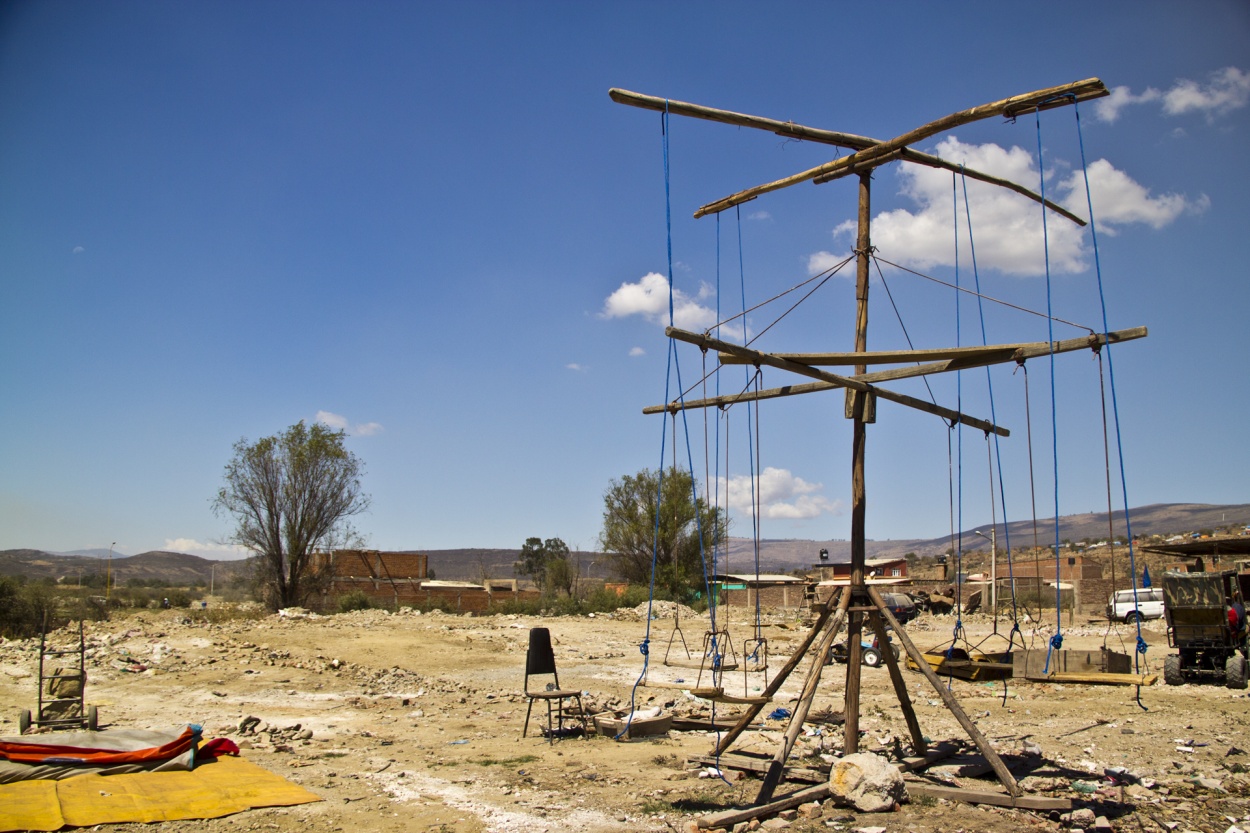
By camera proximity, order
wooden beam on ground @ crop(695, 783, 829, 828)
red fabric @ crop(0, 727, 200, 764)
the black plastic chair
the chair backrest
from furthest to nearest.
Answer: the chair backrest, the black plastic chair, red fabric @ crop(0, 727, 200, 764), wooden beam on ground @ crop(695, 783, 829, 828)

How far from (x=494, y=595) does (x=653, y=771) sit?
114 ft

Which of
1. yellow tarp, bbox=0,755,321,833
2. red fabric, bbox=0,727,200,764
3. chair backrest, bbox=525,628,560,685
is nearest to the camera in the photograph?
yellow tarp, bbox=0,755,321,833

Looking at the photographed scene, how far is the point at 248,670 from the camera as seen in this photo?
1877cm

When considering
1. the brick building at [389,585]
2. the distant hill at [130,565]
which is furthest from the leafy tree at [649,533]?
the distant hill at [130,565]

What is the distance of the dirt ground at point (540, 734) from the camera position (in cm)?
742

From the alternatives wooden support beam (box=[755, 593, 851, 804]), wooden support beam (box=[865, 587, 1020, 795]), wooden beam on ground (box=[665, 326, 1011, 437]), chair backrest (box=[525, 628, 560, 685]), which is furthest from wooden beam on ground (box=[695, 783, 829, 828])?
chair backrest (box=[525, 628, 560, 685])

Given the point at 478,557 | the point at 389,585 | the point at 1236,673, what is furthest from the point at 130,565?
the point at 1236,673

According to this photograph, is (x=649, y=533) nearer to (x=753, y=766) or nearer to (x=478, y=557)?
(x=753, y=766)

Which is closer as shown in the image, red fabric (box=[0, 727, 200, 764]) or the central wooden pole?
the central wooden pole

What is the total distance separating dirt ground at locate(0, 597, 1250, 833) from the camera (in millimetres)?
7418

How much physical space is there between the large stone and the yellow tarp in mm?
4948

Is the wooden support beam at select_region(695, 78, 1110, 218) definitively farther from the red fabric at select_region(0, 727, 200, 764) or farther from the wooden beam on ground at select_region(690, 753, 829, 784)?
the red fabric at select_region(0, 727, 200, 764)

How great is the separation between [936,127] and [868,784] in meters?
5.85

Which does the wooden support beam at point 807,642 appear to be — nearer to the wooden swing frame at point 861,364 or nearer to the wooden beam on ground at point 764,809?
the wooden swing frame at point 861,364
